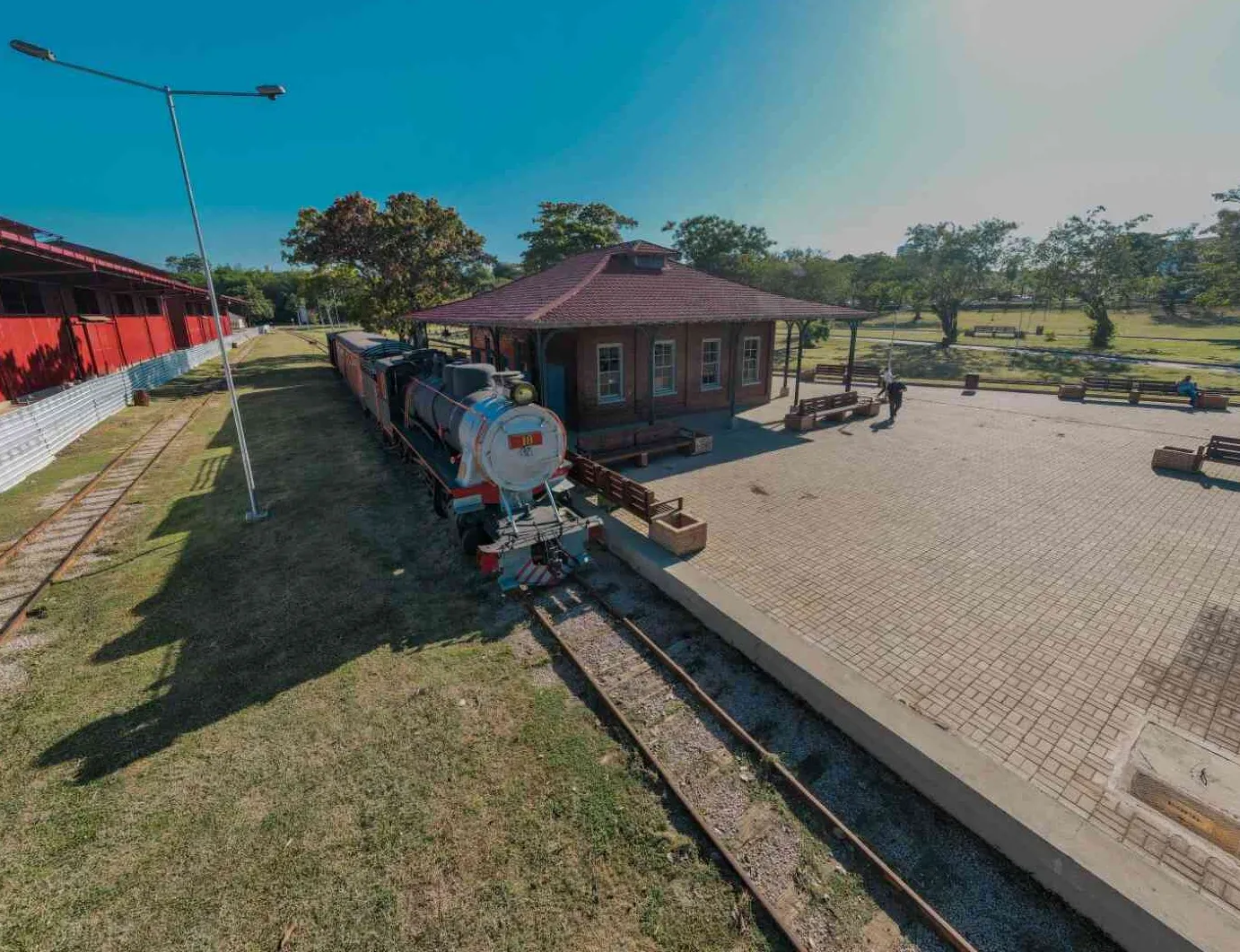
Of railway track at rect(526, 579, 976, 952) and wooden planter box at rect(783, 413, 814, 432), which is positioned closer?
railway track at rect(526, 579, 976, 952)

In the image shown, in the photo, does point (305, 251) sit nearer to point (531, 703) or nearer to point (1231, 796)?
point (531, 703)

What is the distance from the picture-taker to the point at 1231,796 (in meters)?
5.09

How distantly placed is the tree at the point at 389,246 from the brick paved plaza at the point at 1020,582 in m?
27.9

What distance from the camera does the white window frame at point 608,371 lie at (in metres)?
17.4

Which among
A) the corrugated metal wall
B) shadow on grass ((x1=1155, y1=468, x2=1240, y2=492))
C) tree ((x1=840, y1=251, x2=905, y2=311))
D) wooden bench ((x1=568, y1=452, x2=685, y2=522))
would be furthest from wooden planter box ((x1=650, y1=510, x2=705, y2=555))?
tree ((x1=840, y1=251, x2=905, y2=311))

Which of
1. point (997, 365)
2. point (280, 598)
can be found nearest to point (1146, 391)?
point (997, 365)

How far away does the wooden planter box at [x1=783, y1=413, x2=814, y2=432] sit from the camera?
18.1 m

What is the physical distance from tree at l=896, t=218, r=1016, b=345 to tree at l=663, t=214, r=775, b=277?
58.9ft

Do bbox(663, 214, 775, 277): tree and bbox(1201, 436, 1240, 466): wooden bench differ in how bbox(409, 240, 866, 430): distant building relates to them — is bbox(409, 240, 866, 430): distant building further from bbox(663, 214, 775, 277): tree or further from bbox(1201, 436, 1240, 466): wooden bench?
bbox(663, 214, 775, 277): tree

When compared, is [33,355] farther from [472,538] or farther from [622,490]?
[622,490]

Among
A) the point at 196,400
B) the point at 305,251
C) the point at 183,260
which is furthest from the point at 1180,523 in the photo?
the point at 183,260

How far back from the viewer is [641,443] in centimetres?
1523

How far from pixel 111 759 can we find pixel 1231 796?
11.5 m

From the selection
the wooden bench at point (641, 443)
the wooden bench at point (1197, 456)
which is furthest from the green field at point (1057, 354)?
the wooden bench at point (641, 443)
